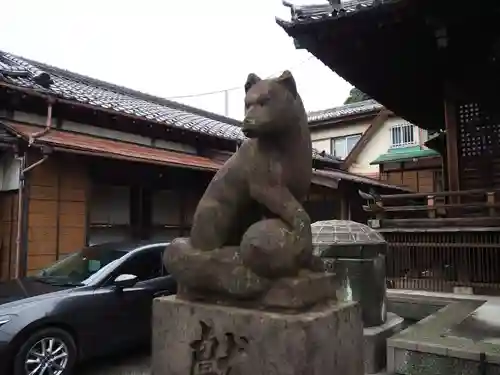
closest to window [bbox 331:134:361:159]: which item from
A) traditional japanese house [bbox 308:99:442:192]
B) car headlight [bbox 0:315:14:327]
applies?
traditional japanese house [bbox 308:99:442:192]

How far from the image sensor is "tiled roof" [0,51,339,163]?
8766 mm

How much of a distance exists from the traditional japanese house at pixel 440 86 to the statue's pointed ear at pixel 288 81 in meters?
3.81

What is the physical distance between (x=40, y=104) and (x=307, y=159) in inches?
300

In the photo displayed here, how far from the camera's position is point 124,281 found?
5.29m

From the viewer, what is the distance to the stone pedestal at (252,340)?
2.18 m

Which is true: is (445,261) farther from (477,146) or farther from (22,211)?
(22,211)

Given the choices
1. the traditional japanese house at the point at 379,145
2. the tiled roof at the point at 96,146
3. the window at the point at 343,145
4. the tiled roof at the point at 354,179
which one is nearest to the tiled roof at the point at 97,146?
the tiled roof at the point at 96,146

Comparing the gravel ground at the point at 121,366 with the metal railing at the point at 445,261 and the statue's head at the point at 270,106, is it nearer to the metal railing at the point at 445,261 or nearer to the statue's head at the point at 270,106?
the statue's head at the point at 270,106

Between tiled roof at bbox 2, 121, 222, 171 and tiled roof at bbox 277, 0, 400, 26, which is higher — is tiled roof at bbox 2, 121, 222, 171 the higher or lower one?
the lower one

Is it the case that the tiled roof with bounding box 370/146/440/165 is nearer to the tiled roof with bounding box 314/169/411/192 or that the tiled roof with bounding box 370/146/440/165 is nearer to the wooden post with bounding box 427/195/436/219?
the tiled roof with bounding box 314/169/411/192

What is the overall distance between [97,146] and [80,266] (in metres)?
3.25

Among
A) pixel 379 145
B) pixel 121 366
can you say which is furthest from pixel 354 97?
pixel 121 366

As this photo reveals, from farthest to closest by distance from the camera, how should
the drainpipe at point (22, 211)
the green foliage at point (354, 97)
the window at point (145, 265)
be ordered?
the green foliage at point (354, 97)
the drainpipe at point (22, 211)
the window at point (145, 265)

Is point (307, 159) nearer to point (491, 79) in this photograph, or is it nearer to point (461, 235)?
point (461, 235)
